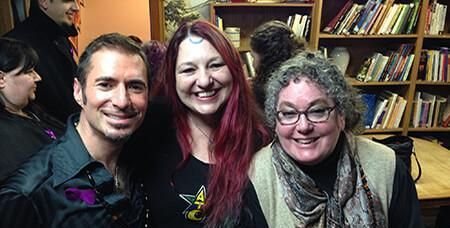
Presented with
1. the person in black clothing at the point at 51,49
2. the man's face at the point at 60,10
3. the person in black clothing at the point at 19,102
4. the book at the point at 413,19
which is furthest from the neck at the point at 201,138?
the book at the point at 413,19

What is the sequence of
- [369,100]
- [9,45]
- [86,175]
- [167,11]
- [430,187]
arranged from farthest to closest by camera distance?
[369,100], [167,11], [430,187], [9,45], [86,175]

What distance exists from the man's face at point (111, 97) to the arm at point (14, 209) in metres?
0.27

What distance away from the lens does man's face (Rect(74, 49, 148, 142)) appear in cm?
114

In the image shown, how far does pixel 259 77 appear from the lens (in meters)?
2.11

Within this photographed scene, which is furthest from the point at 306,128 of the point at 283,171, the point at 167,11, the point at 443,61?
the point at 443,61

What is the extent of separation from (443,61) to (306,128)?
2.76 m

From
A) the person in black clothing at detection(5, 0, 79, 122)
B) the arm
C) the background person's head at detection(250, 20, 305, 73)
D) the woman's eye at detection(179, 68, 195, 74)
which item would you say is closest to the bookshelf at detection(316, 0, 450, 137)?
the background person's head at detection(250, 20, 305, 73)

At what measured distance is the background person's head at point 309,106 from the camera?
123 centimetres

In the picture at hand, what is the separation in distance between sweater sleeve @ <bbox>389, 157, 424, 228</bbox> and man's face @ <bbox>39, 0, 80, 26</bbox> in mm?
1972

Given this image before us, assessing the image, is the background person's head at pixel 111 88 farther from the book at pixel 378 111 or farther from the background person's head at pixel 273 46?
the book at pixel 378 111

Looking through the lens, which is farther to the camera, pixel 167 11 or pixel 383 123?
pixel 383 123

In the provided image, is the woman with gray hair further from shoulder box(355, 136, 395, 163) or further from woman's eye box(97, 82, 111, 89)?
woman's eye box(97, 82, 111, 89)

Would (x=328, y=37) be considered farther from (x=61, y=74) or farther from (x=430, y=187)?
(x=61, y=74)

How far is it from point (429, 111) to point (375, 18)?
3.31ft
